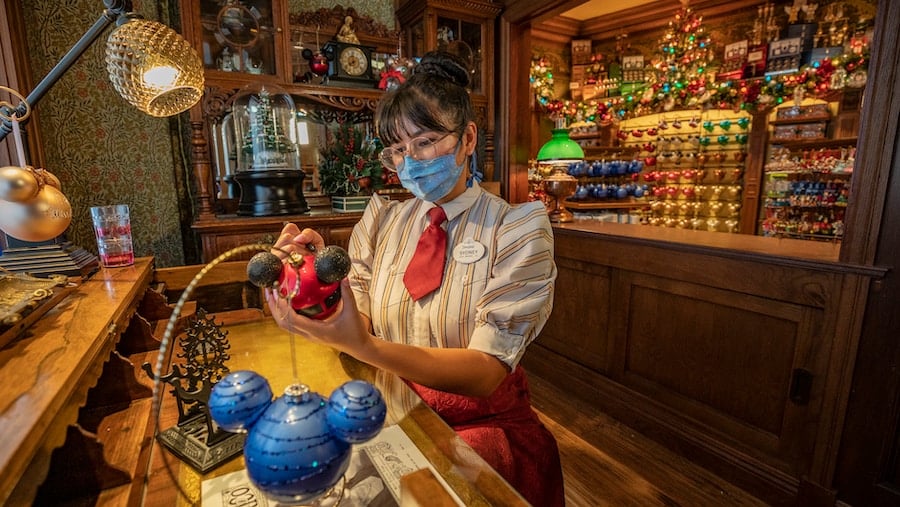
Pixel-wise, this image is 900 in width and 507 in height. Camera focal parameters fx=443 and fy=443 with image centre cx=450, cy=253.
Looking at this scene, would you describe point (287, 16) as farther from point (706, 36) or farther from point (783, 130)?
point (783, 130)

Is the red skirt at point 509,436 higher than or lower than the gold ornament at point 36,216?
lower

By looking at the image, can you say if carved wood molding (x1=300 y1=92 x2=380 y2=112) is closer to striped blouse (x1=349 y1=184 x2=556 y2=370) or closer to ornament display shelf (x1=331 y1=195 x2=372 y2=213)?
ornament display shelf (x1=331 y1=195 x2=372 y2=213)

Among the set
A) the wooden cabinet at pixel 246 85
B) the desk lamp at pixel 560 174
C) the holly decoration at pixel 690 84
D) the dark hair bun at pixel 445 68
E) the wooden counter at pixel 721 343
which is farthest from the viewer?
the holly decoration at pixel 690 84

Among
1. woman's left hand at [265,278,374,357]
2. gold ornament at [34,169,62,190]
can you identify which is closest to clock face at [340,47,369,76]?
gold ornament at [34,169,62,190]

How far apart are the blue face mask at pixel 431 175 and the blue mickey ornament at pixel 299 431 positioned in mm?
769

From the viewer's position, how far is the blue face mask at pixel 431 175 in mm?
1188

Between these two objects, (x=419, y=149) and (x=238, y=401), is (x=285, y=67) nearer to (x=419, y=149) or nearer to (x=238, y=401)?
(x=419, y=149)

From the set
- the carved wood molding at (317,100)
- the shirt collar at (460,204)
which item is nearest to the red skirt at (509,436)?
the shirt collar at (460,204)

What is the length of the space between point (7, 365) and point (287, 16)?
94.4 inches

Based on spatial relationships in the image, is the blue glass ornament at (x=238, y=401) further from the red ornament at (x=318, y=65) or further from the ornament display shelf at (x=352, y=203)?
the red ornament at (x=318, y=65)

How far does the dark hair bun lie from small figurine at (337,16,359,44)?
6.53 ft

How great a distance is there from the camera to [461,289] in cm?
117

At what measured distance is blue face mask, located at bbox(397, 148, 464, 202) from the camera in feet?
3.90

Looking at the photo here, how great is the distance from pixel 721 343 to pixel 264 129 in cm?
258
